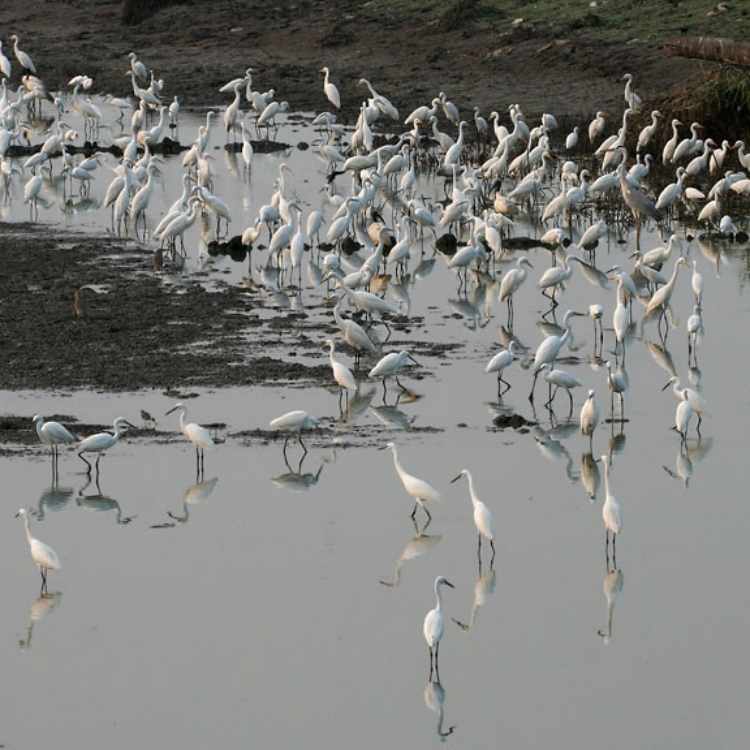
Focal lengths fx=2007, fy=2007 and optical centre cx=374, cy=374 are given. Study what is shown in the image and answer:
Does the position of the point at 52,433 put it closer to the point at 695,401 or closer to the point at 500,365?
the point at 500,365

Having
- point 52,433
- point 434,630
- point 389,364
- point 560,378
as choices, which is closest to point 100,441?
point 52,433

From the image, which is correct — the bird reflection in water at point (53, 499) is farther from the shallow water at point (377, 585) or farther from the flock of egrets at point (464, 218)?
the flock of egrets at point (464, 218)

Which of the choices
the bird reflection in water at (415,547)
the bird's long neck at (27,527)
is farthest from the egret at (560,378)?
the bird's long neck at (27,527)

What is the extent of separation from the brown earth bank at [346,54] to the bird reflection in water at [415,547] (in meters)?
16.8

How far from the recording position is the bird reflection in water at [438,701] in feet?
32.5

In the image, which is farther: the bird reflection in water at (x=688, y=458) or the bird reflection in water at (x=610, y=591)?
the bird reflection in water at (x=688, y=458)

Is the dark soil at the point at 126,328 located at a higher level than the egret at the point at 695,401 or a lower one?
lower

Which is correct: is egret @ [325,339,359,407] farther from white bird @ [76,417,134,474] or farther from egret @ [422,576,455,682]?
egret @ [422,576,455,682]

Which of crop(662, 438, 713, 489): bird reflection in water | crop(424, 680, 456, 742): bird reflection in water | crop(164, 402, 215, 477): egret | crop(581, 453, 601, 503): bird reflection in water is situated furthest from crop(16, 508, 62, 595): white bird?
crop(662, 438, 713, 489): bird reflection in water

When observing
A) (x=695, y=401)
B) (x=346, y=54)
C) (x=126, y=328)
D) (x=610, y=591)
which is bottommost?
(x=346, y=54)

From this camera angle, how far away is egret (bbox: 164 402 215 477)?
13.9 meters

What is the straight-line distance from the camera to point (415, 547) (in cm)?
1266

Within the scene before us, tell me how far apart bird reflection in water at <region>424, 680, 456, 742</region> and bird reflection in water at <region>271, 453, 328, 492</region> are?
3506mm

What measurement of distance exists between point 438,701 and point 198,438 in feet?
13.6
